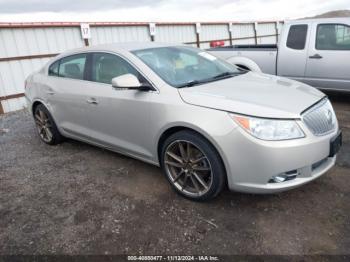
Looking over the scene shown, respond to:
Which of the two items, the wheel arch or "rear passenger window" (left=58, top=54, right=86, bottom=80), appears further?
"rear passenger window" (left=58, top=54, right=86, bottom=80)

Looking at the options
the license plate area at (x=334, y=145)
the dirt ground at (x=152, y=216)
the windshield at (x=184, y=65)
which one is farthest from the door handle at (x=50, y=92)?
the license plate area at (x=334, y=145)

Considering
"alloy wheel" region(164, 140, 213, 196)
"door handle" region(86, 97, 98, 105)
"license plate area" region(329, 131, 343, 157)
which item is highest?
"door handle" region(86, 97, 98, 105)

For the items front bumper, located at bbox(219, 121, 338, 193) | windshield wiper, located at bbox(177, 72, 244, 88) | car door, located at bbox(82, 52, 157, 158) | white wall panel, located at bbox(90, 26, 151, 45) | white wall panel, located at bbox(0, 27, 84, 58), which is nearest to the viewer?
front bumper, located at bbox(219, 121, 338, 193)

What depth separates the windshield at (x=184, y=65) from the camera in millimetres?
3260

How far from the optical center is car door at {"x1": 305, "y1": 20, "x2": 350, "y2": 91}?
5586 millimetres

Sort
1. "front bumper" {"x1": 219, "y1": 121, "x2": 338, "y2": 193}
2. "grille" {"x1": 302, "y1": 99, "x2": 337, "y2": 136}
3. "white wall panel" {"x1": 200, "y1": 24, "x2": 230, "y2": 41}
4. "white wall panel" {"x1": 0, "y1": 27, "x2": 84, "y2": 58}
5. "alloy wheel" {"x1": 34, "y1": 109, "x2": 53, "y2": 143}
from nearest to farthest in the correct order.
A: "front bumper" {"x1": 219, "y1": 121, "x2": 338, "y2": 193}, "grille" {"x1": 302, "y1": 99, "x2": 337, "y2": 136}, "alloy wheel" {"x1": 34, "y1": 109, "x2": 53, "y2": 143}, "white wall panel" {"x1": 0, "y1": 27, "x2": 84, "y2": 58}, "white wall panel" {"x1": 200, "y1": 24, "x2": 230, "y2": 41}

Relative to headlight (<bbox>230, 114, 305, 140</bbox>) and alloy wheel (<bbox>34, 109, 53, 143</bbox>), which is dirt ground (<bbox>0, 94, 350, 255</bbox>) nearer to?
headlight (<bbox>230, 114, 305, 140</bbox>)

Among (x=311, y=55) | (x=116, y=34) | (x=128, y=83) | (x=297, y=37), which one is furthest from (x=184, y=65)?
(x=116, y=34)

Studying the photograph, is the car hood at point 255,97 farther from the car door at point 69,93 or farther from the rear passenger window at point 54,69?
the rear passenger window at point 54,69

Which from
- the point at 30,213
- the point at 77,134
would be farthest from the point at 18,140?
the point at 30,213

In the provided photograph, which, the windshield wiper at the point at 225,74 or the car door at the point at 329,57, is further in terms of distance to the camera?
the car door at the point at 329,57

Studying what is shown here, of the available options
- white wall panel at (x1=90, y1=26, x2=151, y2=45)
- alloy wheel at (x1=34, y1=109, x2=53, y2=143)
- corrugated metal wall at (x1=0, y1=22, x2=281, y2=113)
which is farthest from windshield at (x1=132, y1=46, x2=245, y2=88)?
white wall panel at (x1=90, y1=26, x2=151, y2=45)

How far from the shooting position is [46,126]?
4.88 meters

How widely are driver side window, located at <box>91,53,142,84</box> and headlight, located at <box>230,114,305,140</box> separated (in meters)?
1.45
